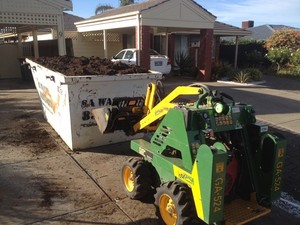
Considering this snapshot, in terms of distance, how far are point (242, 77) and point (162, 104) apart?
40.4ft

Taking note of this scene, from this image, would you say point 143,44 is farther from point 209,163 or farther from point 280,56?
point 280,56

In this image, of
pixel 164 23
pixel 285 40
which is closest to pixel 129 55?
pixel 164 23

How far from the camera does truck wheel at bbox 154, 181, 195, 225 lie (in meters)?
3.06

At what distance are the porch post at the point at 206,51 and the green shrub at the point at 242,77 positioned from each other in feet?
4.65

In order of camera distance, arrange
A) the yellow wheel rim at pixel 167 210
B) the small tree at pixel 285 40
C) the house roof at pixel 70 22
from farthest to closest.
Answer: the house roof at pixel 70 22, the small tree at pixel 285 40, the yellow wheel rim at pixel 167 210

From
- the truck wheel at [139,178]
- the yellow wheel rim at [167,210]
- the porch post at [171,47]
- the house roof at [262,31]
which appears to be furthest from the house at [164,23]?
the house roof at [262,31]

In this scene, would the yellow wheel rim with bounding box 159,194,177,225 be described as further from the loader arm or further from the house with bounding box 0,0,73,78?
the house with bounding box 0,0,73,78

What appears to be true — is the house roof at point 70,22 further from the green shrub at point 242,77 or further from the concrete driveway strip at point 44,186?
the concrete driveway strip at point 44,186

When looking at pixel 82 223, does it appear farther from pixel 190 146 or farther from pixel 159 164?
pixel 190 146

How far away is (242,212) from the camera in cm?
332

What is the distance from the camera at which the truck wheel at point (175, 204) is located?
306 cm

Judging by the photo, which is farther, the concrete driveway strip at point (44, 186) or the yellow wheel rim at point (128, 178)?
the yellow wheel rim at point (128, 178)

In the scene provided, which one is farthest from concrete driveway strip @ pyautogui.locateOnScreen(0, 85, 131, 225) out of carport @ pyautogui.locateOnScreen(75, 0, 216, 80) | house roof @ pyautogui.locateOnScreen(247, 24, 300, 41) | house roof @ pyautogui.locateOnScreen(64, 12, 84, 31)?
house roof @ pyautogui.locateOnScreen(247, 24, 300, 41)

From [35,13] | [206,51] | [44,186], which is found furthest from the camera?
[206,51]
